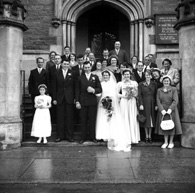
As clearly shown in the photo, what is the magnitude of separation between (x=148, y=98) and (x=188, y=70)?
3.85 feet

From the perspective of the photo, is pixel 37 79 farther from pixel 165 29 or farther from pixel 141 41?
pixel 165 29

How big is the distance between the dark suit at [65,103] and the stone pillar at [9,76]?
969mm

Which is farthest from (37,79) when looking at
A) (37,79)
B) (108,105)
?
(108,105)

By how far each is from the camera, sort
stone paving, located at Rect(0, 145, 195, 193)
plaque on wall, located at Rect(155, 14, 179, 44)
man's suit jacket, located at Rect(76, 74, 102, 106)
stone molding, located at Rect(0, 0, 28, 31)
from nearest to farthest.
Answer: stone paving, located at Rect(0, 145, 195, 193) < stone molding, located at Rect(0, 0, 28, 31) < man's suit jacket, located at Rect(76, 74, 102, 106) < plaque on wall, located at Rect(155, 14, 179, 44)

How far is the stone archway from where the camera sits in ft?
37.2

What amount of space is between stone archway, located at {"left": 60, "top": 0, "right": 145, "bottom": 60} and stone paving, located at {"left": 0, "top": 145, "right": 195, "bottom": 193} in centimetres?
571

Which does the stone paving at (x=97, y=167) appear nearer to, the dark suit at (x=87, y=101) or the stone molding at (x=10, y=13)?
the dark suit at (x=87, y=101)

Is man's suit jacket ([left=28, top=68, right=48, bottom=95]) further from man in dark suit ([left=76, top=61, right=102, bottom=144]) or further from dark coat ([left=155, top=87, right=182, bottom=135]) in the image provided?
dark coat ([left=155, top=87, right=182, bottom=135])

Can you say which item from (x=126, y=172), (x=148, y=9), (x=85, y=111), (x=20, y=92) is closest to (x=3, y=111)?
(x=20, y=92)

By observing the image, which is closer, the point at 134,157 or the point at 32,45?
the point at 134,157

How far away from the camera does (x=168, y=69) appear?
25.7ft

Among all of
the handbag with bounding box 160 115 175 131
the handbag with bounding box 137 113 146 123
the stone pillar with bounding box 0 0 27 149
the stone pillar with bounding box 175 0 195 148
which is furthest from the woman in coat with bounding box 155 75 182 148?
the stone pillar with bounding box 0 0 27 149

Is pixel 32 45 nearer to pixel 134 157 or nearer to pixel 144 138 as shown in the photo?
pixel 144 138

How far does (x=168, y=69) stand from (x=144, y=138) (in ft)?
6.41
